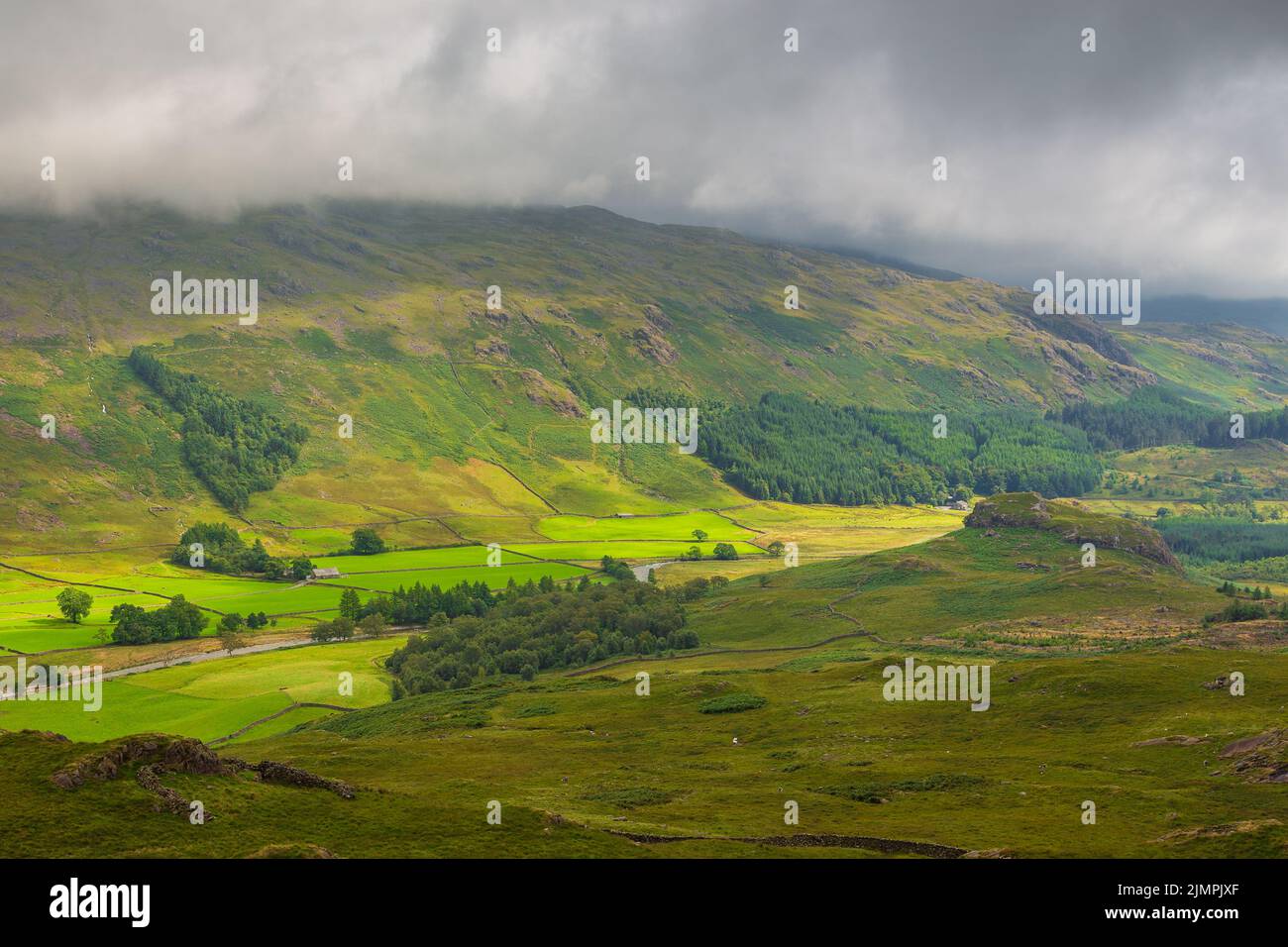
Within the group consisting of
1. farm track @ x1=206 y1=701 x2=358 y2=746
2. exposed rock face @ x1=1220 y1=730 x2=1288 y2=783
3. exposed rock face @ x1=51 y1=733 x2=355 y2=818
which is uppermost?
exposed rock face @ x1=51 y1=733 x2=355 y2=818

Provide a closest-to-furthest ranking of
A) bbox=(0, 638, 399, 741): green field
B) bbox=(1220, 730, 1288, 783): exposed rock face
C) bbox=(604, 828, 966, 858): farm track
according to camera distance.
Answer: bbox=(604, 828, 966, 858): farm track
bbox=(1220, 730, 1288, 783): exposed rock face
bbox=(0, 638, 399, 741): green field

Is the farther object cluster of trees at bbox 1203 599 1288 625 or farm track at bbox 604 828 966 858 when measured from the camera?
cluster of trees at bbox 1203 599 1288 625

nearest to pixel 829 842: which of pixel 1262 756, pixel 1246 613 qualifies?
pixel 1262 756

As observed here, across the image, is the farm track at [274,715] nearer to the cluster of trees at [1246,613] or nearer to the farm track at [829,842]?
the farm track at [829,842]

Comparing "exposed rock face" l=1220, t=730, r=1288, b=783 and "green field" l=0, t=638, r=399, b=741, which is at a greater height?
"exposed rock face" l=1220, t=730, r=1288, b=783

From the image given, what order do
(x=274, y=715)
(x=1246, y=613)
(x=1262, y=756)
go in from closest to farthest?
(x=1262, y=756)
(x=1246, y=613)
(x=274, y=715)

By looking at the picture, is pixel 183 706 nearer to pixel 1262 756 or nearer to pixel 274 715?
pixel 274 715

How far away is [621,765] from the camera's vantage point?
344 ft

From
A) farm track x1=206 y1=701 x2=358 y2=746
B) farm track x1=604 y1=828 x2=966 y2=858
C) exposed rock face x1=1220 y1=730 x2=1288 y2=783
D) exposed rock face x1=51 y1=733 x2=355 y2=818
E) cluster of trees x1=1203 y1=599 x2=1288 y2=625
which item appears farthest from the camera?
cluster of trees x1=1203 y1=599 x2=1288 y2=625

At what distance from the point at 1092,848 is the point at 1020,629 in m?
139

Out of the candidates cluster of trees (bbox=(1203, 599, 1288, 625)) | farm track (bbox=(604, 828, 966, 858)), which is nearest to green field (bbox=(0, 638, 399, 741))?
farm track (bbox=(604, 828, 966, 858))

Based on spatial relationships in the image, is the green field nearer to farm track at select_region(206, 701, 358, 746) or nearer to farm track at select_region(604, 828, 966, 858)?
farm track at select_region(206, 701, 358, 746)
